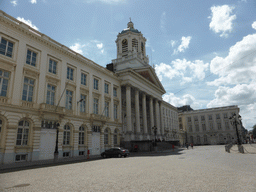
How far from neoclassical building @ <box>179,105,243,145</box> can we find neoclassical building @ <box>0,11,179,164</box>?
59.9 m

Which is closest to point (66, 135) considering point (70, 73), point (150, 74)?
point (70, 73)

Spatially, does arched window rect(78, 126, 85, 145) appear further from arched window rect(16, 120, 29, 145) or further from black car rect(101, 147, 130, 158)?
arched window rect(16, 120, 29, 145)

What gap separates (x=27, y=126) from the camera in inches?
845

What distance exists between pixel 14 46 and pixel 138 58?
3180 centimetres

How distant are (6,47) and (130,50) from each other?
3369 centimetres

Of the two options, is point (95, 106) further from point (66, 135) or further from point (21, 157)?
point (21, 157)

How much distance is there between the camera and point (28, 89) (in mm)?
22156

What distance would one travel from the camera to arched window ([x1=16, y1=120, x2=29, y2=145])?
66.8 ft

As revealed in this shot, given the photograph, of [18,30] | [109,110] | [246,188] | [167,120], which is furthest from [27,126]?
[167,120]

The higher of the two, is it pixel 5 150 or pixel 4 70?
pixel 4 70

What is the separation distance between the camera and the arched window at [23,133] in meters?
20.4

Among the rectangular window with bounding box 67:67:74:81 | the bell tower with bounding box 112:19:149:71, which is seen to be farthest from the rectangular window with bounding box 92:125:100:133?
the bell tower with bounding box 112:19:149:71

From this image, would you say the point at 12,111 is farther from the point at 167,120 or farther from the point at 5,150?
the point at 167,120

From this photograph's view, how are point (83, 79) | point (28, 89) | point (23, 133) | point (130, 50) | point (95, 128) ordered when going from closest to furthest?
point (23, 133)
point (28, 89)
point (83, 79)
point (95, 128)
point (130, 50)
